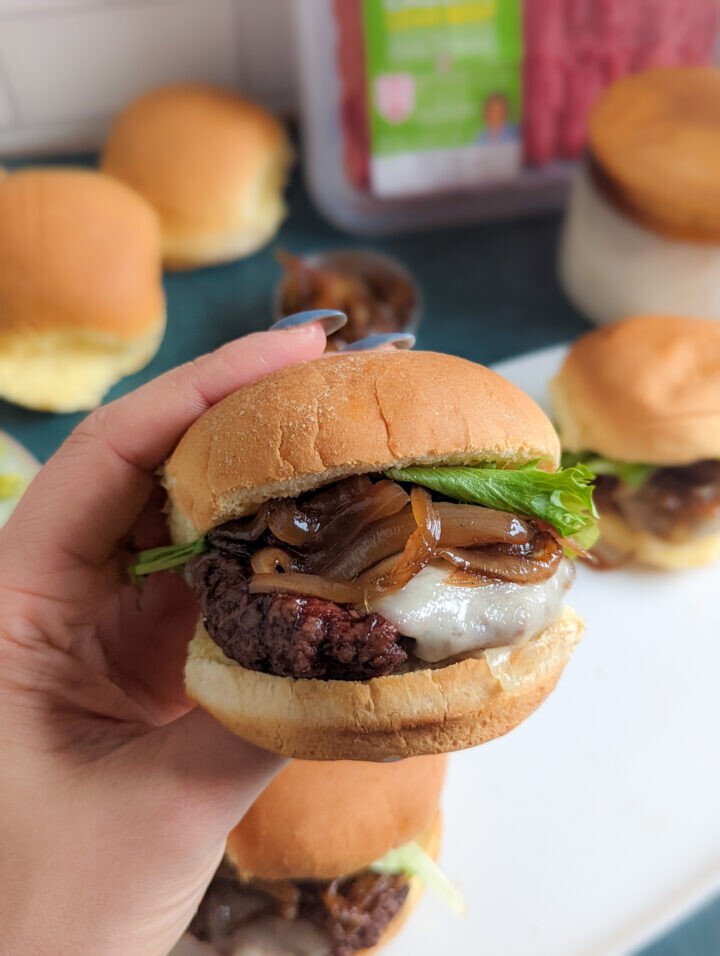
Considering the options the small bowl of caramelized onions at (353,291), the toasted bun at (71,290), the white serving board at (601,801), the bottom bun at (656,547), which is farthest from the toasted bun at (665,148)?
the toasted bun at (71,290)

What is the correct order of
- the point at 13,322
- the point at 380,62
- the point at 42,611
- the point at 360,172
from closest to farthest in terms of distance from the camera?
1. the point at 42,611
2. the point at 13,322
3. the point at 380,62
4. the point at 360,172

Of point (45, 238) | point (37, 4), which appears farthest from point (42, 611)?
point (37, 4)

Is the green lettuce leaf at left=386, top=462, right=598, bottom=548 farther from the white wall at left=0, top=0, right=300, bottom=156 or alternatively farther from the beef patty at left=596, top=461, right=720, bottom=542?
the white wall at left=0, top=0, right=300, bottom=156

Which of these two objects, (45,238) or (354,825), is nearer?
(354,825)

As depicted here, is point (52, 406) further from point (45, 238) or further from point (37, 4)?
point (37, 4)

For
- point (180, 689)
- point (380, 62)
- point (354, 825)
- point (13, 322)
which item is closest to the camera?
point (354, 825)
